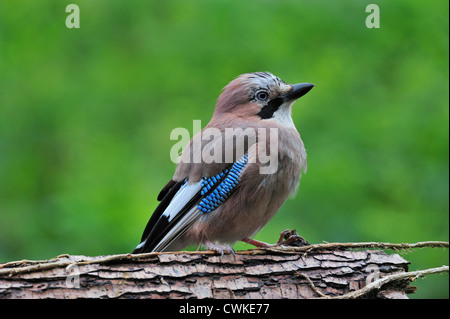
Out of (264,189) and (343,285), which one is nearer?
(343,285)

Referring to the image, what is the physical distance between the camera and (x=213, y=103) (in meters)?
7.71

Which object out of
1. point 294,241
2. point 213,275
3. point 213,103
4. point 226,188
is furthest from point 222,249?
point 213,103

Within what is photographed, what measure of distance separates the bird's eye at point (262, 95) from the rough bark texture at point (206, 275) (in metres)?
1.66

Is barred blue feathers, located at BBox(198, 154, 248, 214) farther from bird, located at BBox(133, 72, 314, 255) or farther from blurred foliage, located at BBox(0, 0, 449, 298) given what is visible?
blurred foliage, located at BBox(0, 0, 449, 298)

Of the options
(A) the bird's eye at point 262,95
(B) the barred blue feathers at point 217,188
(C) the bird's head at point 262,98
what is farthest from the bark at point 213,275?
(A) the bird's eye at point 262,95

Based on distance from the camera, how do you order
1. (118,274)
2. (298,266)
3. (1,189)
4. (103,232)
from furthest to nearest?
(1,189) → (103,232) → (298,266) → (118,274)

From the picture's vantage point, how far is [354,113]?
299 inches

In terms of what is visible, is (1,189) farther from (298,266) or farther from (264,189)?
(298,266)

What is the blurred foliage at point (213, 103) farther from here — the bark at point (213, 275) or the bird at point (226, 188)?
the bark at point (213, 275)

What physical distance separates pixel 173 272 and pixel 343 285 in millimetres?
1084

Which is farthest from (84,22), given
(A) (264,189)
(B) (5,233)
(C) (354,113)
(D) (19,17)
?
(A) (264,189)

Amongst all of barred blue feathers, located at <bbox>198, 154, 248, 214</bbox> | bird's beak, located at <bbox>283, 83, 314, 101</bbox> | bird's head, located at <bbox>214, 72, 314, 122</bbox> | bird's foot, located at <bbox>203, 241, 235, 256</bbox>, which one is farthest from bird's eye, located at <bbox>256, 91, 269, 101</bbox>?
bird's foot, located at <bbox>203, 241, 235, 256</bbox>

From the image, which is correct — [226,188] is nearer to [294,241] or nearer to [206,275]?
[294,241]

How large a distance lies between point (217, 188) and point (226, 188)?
0.25ft
